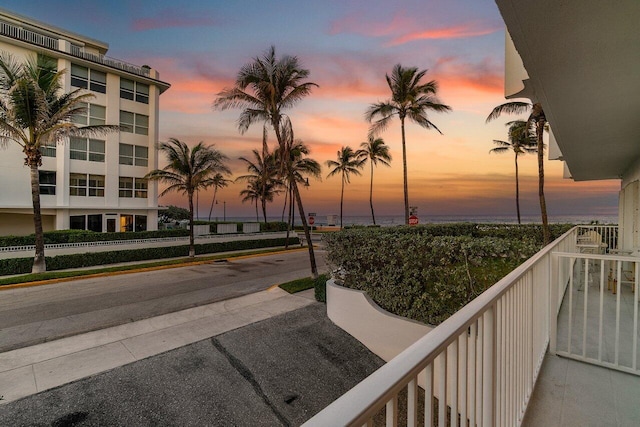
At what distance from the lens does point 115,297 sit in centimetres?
903

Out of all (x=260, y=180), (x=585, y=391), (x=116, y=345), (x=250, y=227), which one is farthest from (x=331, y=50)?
(x=260, y=180)

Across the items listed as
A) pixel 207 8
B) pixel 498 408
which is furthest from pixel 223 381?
pixel 207 8

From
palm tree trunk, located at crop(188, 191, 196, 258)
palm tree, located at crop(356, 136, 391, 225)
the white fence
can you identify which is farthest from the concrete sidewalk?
palm tree, located at crop(356, 136, 391, 225)

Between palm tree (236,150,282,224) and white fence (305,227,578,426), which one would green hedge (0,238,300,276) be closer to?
palm tree (236,150,282,224)

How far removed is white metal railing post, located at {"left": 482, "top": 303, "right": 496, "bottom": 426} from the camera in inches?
59.6

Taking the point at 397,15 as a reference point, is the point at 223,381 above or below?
below

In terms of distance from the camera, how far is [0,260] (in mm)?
12039

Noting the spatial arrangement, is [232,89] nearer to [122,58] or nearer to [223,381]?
[223,381]

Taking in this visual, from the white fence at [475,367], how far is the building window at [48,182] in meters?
24.4

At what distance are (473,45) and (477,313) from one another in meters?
10.4

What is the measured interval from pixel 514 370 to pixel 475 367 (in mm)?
886

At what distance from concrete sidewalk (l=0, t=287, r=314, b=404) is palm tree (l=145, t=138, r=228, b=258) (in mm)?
10639

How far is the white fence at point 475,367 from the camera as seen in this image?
2.45 ft

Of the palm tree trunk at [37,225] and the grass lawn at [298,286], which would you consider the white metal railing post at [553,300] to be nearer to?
the grass lawn at [298,286]
